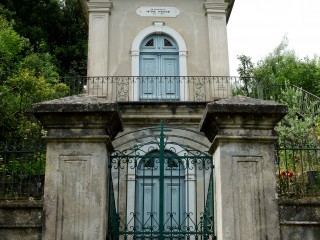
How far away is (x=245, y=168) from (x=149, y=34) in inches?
404

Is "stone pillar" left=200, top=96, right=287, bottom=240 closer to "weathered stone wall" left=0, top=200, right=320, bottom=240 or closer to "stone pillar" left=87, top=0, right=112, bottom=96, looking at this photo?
"weathered stone wall" left=0, top=200, right=320, bottom=240

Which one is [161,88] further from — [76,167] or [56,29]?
[56,29]

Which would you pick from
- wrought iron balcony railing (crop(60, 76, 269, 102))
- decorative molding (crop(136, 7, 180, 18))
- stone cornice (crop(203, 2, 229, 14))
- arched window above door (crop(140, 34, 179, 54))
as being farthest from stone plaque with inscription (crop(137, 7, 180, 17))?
wrought iron balcony railing (crop(60, 76, 269, 102))

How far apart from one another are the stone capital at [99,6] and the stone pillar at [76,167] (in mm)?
9856

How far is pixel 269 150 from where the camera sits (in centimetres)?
616

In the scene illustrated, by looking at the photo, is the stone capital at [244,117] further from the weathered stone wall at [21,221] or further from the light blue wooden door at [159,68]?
the light blue wooden door at [159,68]

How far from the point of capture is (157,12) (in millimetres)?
15797

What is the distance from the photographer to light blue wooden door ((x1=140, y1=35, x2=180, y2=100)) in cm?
1498

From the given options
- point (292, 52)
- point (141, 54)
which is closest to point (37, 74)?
point (141, 54)

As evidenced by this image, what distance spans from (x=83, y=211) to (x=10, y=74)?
14154 mm

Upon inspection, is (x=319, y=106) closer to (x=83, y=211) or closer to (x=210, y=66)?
(x=210, y=66)

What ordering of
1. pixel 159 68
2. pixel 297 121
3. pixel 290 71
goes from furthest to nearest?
pixel 290 71 < pixel 297 121 < pixel 159 68

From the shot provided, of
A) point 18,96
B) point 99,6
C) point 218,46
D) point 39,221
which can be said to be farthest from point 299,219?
point 18,96

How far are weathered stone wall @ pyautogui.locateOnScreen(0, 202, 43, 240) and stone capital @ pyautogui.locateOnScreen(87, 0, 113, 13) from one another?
10411 millimetres
